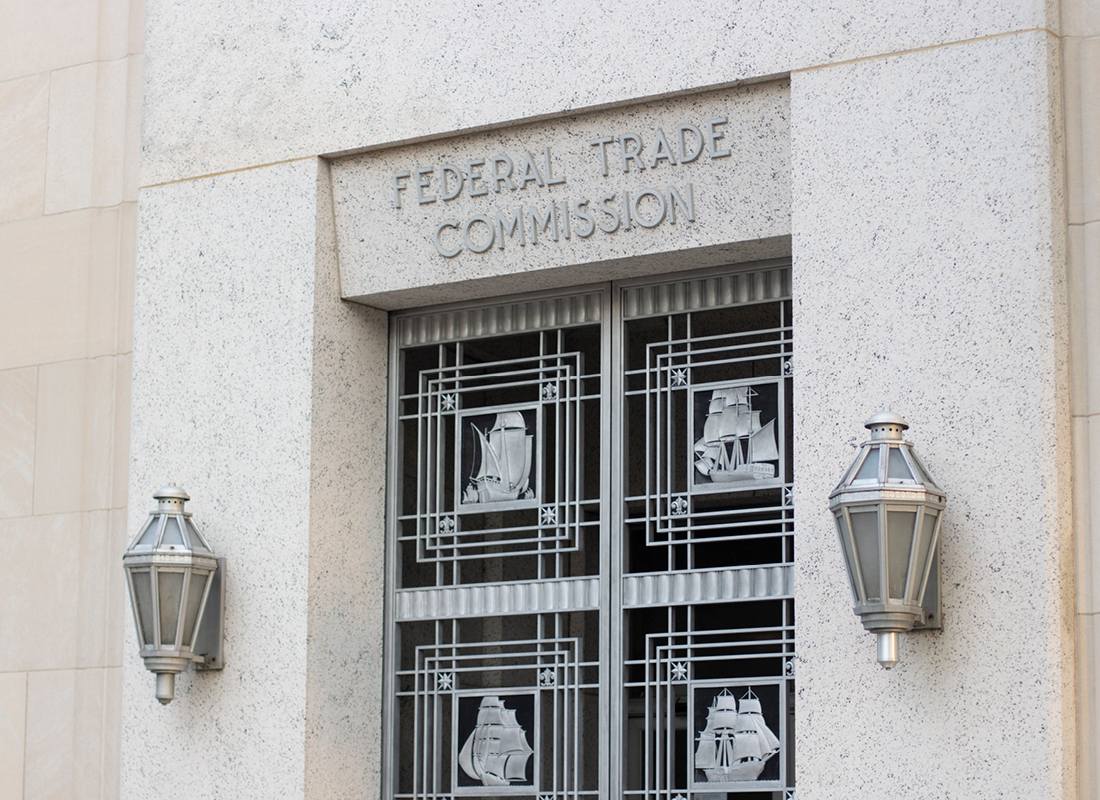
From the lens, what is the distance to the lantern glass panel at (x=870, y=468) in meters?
5.79

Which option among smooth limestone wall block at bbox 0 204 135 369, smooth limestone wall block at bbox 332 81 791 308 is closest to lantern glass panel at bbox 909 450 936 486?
smooth limestone wall block at bbox 332 81 791 308

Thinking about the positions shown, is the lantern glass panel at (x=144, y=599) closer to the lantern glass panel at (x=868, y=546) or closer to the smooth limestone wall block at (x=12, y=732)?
the smooth limestone wall block at (x=12, y=732)

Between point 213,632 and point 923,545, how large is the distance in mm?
3344

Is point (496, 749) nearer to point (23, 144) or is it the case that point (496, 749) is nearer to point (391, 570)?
point (391, 570)

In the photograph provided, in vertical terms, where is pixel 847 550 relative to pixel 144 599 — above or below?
above

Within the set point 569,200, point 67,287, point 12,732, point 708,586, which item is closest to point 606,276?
point 569,200

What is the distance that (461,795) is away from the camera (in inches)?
294

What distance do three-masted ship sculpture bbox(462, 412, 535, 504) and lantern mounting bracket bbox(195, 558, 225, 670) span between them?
1.19 metres

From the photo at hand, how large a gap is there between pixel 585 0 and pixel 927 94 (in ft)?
5.35

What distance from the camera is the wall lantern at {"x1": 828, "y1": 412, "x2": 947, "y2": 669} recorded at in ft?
18.7

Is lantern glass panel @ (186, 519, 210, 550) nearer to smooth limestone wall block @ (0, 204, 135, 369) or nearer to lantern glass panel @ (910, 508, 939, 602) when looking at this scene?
smooth limestone wall block @ (0, 204, 135, 369)

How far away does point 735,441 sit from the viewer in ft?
23.3

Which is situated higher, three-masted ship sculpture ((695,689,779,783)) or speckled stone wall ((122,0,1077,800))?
speckled stone wall ((122,0,1077,800))

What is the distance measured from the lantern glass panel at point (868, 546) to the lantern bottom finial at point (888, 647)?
13 cm
